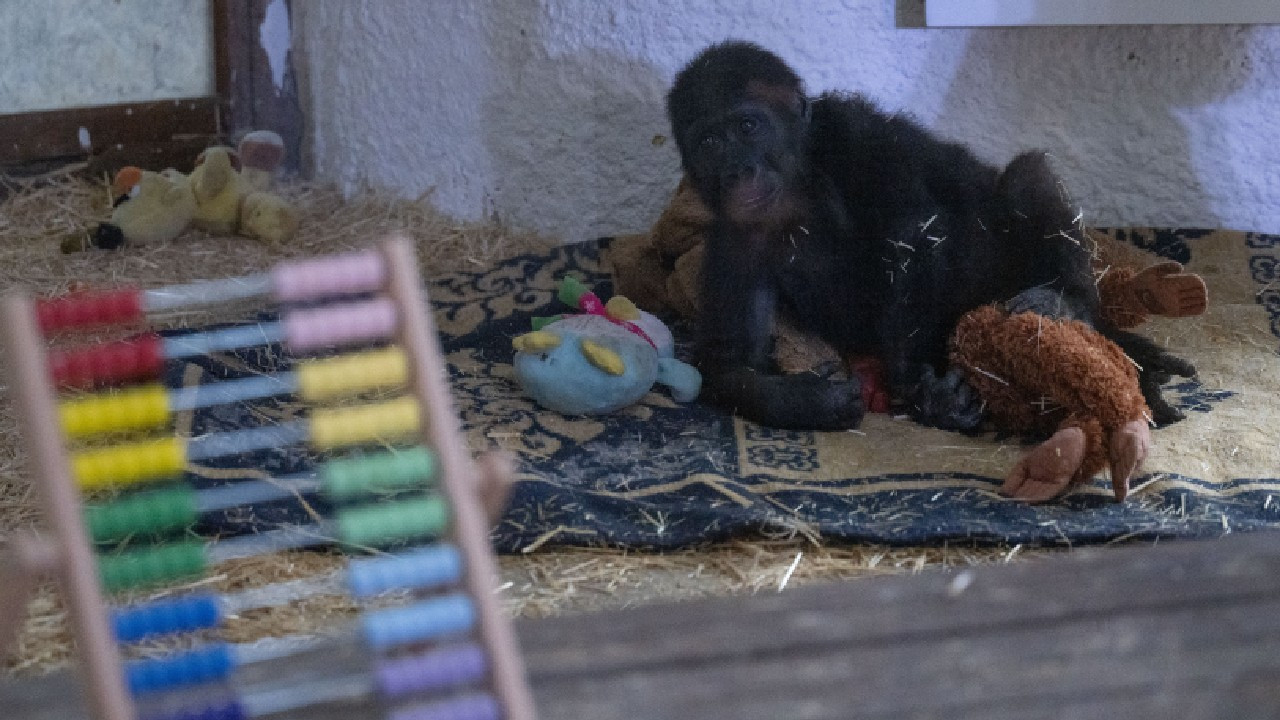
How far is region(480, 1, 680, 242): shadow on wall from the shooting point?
3.77 meters

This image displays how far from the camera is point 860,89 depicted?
12.4 ft

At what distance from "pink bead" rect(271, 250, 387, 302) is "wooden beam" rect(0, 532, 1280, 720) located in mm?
403

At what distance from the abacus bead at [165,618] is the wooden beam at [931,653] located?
99 millimetres

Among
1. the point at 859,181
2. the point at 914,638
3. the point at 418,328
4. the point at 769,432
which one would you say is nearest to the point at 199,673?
the point at 418,328

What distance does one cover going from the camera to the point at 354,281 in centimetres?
127

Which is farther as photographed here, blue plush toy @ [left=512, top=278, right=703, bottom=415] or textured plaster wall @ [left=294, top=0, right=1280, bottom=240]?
textured plaster wall @ [left=294, top=0, right=1280, bottom=240]

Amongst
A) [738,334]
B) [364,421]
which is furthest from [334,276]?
[738,334]

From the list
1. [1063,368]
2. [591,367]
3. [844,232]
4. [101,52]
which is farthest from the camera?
[101,52]

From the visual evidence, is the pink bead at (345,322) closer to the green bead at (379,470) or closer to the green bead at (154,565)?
the green bead at (379,470)

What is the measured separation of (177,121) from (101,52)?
0.32 m

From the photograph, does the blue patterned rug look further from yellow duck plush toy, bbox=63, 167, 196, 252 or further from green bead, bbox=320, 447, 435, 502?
yellow duck plush toy, bbox=63, 167, 196, 252

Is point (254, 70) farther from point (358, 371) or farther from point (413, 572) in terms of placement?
point (413, 572)

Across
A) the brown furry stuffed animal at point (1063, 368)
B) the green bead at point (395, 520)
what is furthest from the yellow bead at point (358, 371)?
the brown furry stuffed animal at point (1063, 368)

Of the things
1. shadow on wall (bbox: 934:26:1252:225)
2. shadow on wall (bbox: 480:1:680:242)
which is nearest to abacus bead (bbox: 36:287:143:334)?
shadow on wall (bbox: 480:1:680:242)
